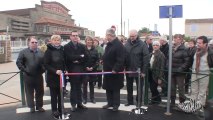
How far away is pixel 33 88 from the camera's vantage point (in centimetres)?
676

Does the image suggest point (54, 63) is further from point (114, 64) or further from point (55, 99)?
point (114, 64)

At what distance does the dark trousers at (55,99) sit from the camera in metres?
6.26

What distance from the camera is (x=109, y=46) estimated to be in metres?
6.68

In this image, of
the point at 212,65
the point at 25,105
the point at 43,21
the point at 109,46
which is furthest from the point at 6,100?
the point at 43,21

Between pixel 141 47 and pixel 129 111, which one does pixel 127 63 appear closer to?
pixel 141 47

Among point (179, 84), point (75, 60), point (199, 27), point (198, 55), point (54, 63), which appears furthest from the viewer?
point (199, 27)

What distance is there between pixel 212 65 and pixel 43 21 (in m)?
59.8

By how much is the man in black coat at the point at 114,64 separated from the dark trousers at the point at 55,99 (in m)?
1.20

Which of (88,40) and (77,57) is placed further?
(88,40)

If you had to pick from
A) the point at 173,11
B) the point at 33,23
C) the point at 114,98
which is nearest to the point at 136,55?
the point at 114,98

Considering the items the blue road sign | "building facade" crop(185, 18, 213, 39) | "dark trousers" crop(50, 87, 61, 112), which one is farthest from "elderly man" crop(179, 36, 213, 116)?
"building facade" crop(185, 18, 213, 39)

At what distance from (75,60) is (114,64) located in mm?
959

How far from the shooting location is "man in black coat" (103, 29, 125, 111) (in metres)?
6.51

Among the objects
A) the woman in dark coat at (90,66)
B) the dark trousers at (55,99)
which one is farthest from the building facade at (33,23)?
the dark trousers at (55,99)
